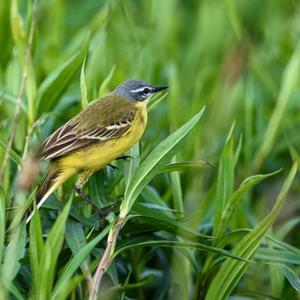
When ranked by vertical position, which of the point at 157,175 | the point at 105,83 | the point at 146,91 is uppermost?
the point at 105,83

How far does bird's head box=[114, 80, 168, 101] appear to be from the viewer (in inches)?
175

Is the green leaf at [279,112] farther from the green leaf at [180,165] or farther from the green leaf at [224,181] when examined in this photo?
the green leaf at [180,165]

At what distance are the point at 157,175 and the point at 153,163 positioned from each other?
1255 mm

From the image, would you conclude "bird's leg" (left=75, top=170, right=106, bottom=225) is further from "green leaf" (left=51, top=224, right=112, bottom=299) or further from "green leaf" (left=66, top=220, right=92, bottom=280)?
"green leaf" (left=51, top=224, right=112, bottom=299)

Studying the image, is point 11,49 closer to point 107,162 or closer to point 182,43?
point 107,162

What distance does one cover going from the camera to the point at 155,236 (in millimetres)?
3971

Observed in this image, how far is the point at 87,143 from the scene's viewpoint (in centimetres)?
400

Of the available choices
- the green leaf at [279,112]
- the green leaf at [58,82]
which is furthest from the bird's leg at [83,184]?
the green leaf at [279,112]

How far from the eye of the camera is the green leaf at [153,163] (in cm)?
341

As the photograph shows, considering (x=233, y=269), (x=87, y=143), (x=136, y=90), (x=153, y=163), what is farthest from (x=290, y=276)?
(x=136, y=90)

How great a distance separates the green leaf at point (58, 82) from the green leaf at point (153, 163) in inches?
50.4

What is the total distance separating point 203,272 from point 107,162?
0.65 meters

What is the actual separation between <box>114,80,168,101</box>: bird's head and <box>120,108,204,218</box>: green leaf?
3.10ft

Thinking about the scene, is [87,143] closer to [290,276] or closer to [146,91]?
[146,91]
